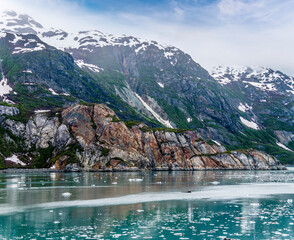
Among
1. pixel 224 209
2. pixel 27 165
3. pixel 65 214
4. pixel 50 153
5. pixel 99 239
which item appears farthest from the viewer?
pixel 50 153

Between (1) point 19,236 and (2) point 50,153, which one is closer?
(1) point 19,236

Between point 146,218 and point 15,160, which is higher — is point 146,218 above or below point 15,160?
below

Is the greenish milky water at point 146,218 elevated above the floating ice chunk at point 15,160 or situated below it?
below

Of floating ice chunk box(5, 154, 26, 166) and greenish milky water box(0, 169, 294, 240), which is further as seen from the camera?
floating ice chunk box(5, 154, 26, 166)

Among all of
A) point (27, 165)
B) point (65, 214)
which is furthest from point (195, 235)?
point (27, 165)

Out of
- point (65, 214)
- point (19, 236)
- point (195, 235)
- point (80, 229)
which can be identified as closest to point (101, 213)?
point (65, 214)

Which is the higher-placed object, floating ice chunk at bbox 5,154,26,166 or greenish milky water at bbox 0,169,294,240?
floating ice chunk at bbox 5,154,26,166

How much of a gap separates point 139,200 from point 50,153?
146m

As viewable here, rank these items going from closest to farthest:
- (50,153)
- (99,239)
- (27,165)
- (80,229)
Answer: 1. (99,239)
2. (80,229)
3. (27,165)
4. (50,153)

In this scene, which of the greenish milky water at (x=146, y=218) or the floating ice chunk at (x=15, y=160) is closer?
the greenish milky water at (x=146, y=218)

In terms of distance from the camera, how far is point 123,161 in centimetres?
18425

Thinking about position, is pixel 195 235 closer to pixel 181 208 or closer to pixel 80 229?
pixel 80 229

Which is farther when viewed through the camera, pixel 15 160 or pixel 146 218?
pixel 15 160

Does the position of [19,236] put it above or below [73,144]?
below
